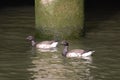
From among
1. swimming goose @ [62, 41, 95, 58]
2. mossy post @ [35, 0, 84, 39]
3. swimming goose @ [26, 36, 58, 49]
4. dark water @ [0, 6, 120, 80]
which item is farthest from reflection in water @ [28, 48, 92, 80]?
mossy post @ [35, 0, 84, 39]

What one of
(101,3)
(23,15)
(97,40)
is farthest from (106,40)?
(101,3)

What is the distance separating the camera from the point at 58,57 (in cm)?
1656

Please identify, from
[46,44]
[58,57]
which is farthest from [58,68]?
[46,44]

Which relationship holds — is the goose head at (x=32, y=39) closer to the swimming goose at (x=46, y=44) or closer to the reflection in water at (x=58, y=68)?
the swimming goose at (x=46, y=44)

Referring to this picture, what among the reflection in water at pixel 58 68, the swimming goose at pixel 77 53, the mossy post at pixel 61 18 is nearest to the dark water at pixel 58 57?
the reflection in water at pixel 58 68

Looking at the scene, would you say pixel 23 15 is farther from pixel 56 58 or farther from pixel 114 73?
pixel 114 73

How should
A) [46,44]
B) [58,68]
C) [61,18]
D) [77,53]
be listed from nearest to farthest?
[58,68] → [77,53] → [46,44] → [61,18]

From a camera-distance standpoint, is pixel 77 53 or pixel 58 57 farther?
pixel 58 57

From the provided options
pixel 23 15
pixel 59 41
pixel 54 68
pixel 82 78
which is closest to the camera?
pixel 82 78

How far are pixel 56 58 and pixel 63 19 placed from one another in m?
2.87

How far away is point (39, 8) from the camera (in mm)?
19266

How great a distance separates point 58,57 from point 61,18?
2.71 meters

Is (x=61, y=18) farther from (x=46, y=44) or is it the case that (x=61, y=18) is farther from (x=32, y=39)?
(x=46, y=44)

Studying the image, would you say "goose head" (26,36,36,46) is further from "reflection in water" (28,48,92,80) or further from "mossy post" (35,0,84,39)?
"reflection in water" (28,48,92,80)
